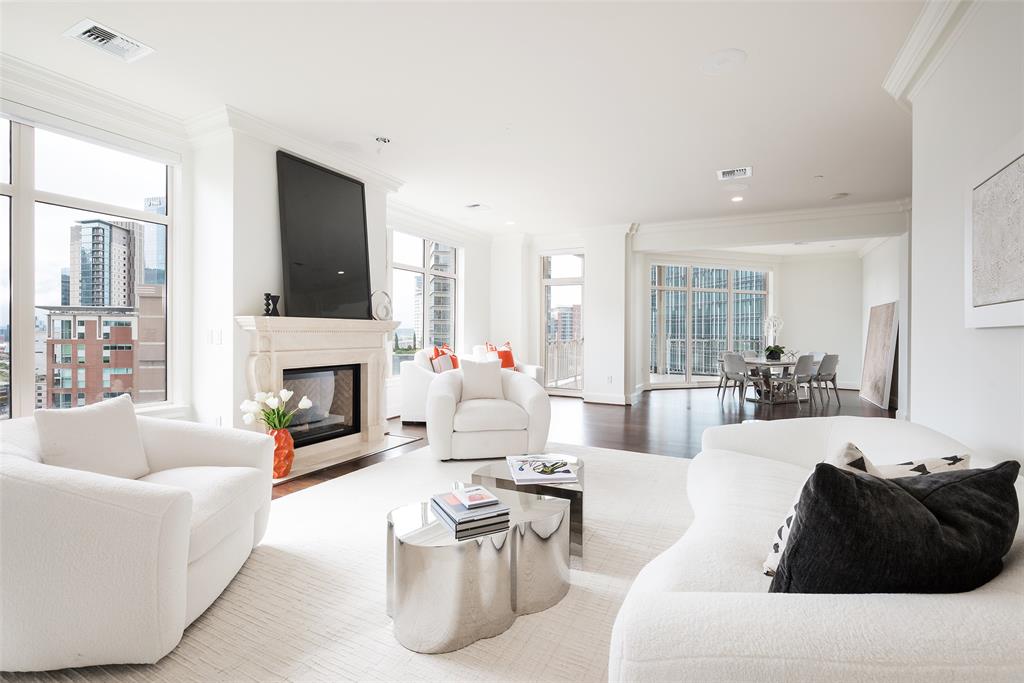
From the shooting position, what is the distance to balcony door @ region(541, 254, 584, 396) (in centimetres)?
831

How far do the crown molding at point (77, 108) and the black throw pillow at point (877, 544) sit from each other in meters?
4.48

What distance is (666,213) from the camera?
6621 mm

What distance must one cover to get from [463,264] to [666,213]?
3.04 meters

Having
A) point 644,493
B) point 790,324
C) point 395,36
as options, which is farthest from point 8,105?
point 790,324

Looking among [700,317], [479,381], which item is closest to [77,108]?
[479,381]

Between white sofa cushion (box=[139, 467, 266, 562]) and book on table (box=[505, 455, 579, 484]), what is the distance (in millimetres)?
1221

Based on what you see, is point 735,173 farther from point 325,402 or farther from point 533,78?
point 325,402

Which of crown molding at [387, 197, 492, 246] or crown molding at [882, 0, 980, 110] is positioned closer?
crown molding at [882, 0, 980, 110]

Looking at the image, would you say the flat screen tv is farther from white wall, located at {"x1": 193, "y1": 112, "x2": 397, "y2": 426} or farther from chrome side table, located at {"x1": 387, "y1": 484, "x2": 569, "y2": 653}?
chrome side table, located at {"x1": 387, "y1": 484, "x2": 569, "y2": 653}

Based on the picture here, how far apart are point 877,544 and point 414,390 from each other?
17.1 ft

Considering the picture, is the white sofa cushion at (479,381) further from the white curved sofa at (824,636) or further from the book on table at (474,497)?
the white curved sofa at (824,636)

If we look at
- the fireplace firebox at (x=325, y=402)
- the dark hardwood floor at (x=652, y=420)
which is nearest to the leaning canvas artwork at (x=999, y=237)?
the dark hardwood floor at (x=652, y=420)

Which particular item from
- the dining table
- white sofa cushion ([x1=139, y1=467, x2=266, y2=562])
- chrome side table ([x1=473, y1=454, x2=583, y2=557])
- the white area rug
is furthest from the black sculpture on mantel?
the dining table

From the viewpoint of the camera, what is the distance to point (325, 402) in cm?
461
